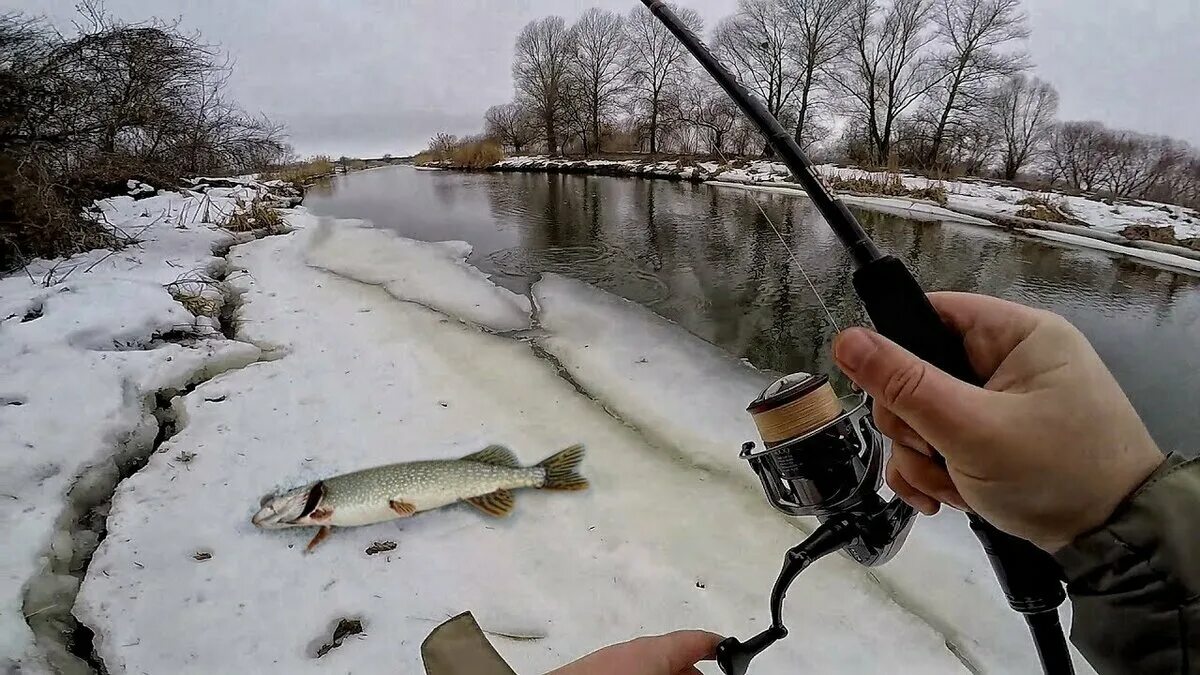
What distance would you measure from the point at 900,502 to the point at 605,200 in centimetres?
1291

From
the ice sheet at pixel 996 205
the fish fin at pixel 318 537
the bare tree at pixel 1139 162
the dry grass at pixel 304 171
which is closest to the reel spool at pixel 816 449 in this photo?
the fish fin at pixel 318 537

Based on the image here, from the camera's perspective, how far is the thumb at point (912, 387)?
85 cm

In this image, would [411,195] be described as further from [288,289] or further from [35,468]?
[35,468]

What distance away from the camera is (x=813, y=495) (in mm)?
1165

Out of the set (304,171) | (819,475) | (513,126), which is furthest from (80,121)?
(513,126)

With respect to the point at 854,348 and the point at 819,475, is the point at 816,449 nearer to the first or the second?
the point at 819,475

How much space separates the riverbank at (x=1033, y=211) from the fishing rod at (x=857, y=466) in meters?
4.70

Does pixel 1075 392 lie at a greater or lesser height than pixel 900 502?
greater

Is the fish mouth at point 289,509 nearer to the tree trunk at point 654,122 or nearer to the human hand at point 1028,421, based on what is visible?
the human hand at point 1028,421

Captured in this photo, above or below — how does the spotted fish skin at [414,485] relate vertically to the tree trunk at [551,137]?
below

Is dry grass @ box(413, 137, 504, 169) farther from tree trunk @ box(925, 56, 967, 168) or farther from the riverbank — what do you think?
tree trunk @ box(925, 56, 967, 168)

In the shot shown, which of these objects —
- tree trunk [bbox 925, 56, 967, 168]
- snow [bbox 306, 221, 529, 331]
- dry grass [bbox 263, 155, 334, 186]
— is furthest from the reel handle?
tree trunk [bbox 925, 56, 967, 168]

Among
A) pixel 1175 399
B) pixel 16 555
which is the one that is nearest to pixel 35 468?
pixel 16 555

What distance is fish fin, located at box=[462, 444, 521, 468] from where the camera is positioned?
9.01 ft
